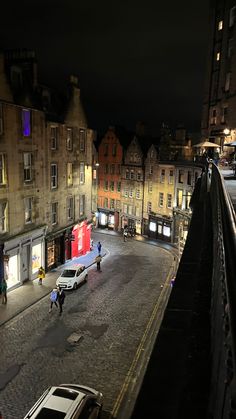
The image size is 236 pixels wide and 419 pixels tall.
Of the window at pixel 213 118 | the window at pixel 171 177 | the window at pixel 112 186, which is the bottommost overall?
the window at pixel 112 186

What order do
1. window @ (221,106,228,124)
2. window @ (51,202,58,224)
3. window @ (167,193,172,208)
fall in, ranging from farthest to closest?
window @ (221,106,228,124) < window @ (167,193,172,208) < window @ (51,202,58,224)

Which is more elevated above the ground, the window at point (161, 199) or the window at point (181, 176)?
the window at point (181, 176)

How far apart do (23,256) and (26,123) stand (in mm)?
10651

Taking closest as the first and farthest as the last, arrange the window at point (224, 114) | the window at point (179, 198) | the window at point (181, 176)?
the window at point (181, 176) → the window at point (179, 198) → the window at point (224, 114)

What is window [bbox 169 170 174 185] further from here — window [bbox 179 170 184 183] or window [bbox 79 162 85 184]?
window [bbox 79 162 85 184]

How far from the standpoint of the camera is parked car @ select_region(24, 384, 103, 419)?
10.7 meters

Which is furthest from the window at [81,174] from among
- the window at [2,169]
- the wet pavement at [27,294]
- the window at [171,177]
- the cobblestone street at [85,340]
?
the window at [171,177]

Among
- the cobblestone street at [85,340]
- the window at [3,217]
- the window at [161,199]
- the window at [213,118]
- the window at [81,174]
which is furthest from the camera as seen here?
the window at [213,118]

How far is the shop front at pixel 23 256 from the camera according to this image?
24.4 meters

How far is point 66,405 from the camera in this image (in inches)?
435

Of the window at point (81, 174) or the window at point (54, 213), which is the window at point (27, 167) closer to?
the window at point (54, 213)

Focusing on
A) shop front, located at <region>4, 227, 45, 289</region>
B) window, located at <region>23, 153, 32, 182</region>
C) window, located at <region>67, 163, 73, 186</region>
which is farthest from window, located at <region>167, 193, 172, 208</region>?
window, located at <region>23, 153, 32, 182</region>

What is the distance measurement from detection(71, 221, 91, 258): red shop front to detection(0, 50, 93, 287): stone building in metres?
0.11

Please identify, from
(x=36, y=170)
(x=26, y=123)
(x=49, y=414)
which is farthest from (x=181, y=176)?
(x=49, y=414)
